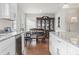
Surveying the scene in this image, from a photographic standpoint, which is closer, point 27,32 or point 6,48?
point 6,48

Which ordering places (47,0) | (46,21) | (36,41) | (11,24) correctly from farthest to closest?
(46,21) < (36,41) < (11,24) < (47,0)

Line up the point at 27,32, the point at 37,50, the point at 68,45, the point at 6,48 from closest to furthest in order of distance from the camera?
the point at 68,45 < the point at 6,48 < the point at 37,50 < the point at 27,32

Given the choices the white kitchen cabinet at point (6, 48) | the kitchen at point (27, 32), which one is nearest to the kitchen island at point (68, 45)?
the kitchen at point (27, 32)

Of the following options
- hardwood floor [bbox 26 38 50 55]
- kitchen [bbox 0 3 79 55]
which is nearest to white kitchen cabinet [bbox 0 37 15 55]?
kitchen [bbox 0 3 79 55]

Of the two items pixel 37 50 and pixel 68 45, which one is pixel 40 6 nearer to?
pixel 37 50

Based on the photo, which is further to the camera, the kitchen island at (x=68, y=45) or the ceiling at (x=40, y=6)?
the ceiling at (x=40, y=6)

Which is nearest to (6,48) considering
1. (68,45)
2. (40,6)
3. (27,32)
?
(68,45)

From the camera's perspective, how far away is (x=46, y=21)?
607cm

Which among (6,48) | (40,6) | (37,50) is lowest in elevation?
(37,50)

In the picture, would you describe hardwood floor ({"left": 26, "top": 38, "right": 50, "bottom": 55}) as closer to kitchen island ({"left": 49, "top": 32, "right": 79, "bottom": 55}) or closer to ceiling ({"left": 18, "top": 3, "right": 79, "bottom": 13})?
kitchen island ({"left": 49, "top": 32, "right": 79, "bottom": 55})

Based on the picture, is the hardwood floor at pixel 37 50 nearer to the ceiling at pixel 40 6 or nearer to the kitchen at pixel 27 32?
the kitchen at pixel 27 32

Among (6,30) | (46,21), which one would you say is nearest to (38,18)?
(46,21)
